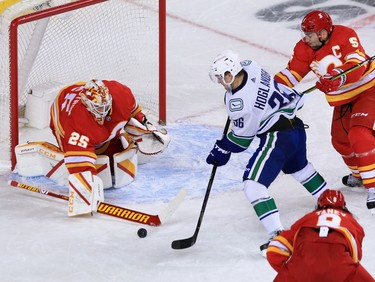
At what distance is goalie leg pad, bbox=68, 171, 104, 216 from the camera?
4.86m

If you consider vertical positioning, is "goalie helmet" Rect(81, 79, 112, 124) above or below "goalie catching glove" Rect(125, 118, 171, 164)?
above

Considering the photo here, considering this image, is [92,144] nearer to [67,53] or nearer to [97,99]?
[97,99]

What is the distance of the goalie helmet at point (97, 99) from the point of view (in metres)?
4.93

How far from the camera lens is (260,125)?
462 cm

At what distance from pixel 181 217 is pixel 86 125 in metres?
0.56

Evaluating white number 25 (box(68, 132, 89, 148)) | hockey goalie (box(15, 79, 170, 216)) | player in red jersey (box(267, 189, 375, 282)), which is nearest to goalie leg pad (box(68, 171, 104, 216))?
hockey goalie (box(15, 79, 170, 216))

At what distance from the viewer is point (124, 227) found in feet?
15.9

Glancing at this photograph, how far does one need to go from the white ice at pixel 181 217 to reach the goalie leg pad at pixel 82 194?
2.4 inches

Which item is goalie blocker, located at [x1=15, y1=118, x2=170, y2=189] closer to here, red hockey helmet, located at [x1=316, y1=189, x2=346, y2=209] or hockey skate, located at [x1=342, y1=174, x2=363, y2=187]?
hockey skate, located at [x1=342, y1=174, x2=363, y2=187]

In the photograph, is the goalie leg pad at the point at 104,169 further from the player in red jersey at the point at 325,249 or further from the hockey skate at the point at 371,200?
the player in red jersey at the point at 325,249

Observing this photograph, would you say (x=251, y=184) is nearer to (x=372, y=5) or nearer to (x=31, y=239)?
(x=31, y=239)

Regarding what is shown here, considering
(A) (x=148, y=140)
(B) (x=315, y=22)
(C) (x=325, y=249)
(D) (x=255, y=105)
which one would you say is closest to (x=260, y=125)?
(D) (x=255, y=105)

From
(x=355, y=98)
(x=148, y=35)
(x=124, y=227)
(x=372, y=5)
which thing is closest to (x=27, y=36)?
(x=148, y=35)

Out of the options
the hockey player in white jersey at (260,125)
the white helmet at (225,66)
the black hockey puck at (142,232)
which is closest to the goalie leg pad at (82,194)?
the black hockey puck at (142,232)
